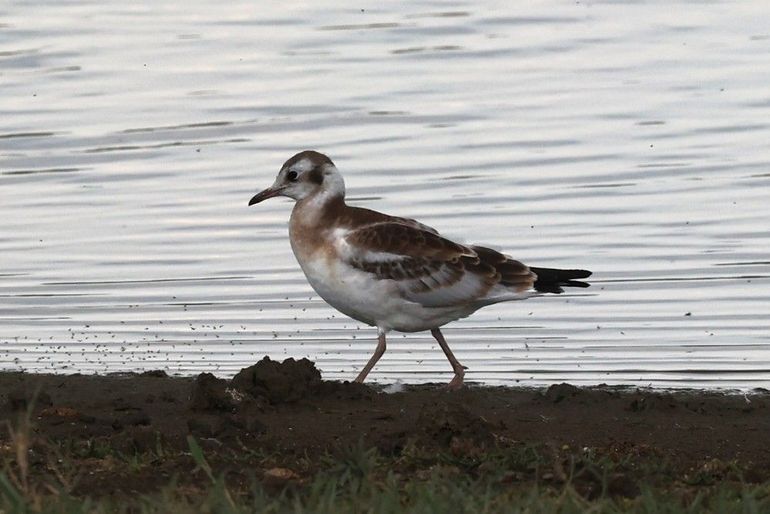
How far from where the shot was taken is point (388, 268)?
11320 mm

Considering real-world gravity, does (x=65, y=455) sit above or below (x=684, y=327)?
above

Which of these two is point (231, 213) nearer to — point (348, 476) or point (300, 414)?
point (300, 414)

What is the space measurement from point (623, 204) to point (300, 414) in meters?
7.16

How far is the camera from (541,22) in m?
24.1

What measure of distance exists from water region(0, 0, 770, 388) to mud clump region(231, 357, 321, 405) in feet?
6.44

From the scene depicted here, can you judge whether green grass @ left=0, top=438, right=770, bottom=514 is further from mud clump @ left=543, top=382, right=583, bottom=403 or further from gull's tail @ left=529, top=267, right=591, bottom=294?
gull's tail @ left=529, top=267, right=591, bottom=294

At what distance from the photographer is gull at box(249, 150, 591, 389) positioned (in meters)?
11.3

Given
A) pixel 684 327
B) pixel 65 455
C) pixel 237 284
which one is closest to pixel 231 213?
pixel 237 284

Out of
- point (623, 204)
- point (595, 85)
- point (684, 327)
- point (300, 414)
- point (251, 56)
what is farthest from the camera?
point (251, 56)


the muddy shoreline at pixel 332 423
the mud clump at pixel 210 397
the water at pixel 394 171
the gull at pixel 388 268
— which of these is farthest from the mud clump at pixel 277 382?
the water at pixel 394 171

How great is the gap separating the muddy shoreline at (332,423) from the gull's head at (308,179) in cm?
139

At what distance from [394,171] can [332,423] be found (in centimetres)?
856

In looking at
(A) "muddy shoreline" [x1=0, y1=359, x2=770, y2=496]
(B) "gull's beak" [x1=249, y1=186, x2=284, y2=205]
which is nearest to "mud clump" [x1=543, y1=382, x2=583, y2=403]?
(A) "muddy shoreline" [x1=0, y1=359, x2=770, y2=496]

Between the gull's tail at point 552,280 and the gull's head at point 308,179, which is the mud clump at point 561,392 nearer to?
the gull's tail at point 552,280
